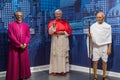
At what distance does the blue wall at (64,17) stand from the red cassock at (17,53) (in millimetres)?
768

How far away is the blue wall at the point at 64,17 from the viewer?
21.4 feet

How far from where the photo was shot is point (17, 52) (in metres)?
5.93

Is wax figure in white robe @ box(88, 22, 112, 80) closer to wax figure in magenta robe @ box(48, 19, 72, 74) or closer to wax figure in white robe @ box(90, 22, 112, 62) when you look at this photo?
wax figure in white robe @ box(90, 22, 112, 62)

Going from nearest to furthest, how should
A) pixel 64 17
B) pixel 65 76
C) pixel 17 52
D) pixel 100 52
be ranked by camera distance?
pixel 17 52
pixel 100 52
pixel 65 76
pixel 64 17

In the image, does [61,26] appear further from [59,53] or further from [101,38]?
[101,38]

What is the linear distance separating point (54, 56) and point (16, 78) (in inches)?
49.6

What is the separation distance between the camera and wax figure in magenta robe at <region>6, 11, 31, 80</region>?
19.2 feet

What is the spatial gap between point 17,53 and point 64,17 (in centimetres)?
221

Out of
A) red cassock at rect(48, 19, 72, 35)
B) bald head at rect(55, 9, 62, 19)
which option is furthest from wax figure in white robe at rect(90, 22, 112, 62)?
bald head at rect(55, 9, 62, 19)

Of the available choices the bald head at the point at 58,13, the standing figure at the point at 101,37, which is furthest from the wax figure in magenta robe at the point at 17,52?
the standing figure at the point at 101,37

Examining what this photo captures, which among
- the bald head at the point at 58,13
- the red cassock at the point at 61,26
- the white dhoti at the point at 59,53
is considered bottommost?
the white dhoti at the point at 59,53

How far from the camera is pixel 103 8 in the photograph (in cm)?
666

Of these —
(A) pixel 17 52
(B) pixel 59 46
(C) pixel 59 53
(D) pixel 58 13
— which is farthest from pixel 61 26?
(A) pixel 17 52

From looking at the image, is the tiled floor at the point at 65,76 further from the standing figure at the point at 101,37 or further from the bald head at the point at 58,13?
the bald head at the point at 58,13
